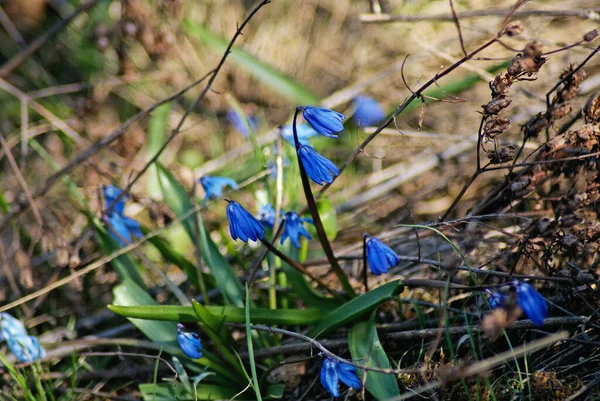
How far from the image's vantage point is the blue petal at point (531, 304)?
1.50m

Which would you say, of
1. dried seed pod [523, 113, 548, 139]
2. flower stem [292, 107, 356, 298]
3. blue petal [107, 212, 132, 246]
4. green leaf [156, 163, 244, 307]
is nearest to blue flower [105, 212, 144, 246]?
blue petal [107, 212, 132, 246]

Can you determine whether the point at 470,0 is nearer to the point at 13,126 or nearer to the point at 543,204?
the point at 543,204

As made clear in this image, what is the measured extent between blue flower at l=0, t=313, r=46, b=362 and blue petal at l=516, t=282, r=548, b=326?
1677 mm

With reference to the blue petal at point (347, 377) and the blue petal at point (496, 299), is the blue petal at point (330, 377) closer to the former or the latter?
the blue petal at point (347, 377)

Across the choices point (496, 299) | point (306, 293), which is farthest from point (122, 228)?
point (496, 299)

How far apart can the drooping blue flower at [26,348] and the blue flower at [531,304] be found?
1.68 meters

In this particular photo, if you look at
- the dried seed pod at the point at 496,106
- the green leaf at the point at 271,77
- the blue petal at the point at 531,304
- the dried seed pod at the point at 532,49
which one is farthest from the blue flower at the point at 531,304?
the green leaf at the point at 271,77

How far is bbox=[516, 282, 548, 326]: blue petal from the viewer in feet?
4.92

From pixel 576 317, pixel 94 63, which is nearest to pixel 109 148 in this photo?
pixel 94 63

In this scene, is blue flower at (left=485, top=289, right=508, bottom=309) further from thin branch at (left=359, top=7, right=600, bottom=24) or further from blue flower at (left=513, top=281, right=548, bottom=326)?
thin branch at (left=359, top=7, right=600, bottom=24)

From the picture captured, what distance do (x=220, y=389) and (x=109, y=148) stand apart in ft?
6.33

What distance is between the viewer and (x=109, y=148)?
3477 millimetres

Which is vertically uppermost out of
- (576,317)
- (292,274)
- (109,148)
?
(109,148)

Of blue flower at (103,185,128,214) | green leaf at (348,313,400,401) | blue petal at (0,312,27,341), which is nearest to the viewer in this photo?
green leaf at (348,313,400,401)
